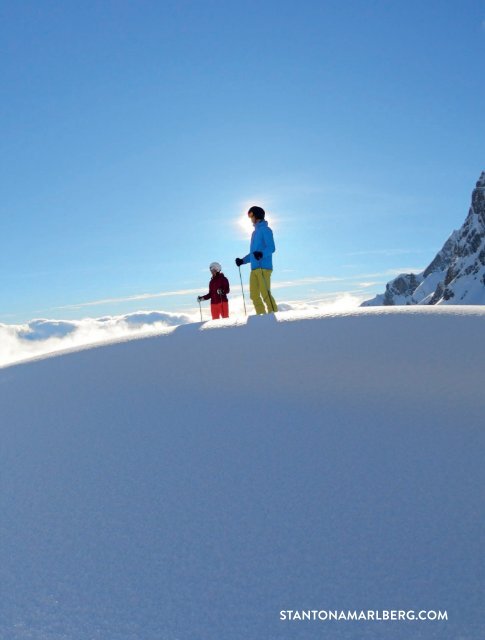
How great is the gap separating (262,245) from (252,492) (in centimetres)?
655

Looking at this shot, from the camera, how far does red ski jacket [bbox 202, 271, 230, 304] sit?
10852 millimetres

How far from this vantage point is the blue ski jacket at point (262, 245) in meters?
9.26

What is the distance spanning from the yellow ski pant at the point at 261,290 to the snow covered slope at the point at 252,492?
3.86 meters

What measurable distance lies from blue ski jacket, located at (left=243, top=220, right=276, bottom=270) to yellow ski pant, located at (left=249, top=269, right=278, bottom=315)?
12 centimetres

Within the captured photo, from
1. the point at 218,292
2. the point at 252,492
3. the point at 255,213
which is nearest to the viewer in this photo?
the point at 252,492

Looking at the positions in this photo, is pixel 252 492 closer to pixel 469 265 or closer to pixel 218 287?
pixel 218 287

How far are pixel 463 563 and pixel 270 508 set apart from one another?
106 cm

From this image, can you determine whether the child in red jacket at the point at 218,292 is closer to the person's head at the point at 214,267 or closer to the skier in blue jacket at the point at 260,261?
the person's head at the point at 214,267

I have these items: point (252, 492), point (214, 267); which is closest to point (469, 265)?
point (214, 267)

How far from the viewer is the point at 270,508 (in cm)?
307

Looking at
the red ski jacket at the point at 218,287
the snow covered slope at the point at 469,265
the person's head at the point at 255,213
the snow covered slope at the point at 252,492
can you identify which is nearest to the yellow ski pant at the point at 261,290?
the person's head at the point at 255,213

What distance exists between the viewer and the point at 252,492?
10.6 ft

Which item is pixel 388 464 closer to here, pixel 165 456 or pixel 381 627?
pixel 381 627

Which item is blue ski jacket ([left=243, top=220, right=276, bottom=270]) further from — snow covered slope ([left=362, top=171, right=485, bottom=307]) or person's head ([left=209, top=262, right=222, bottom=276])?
snow covered slope ([left=362, top=171, right=485, bottom=307])
